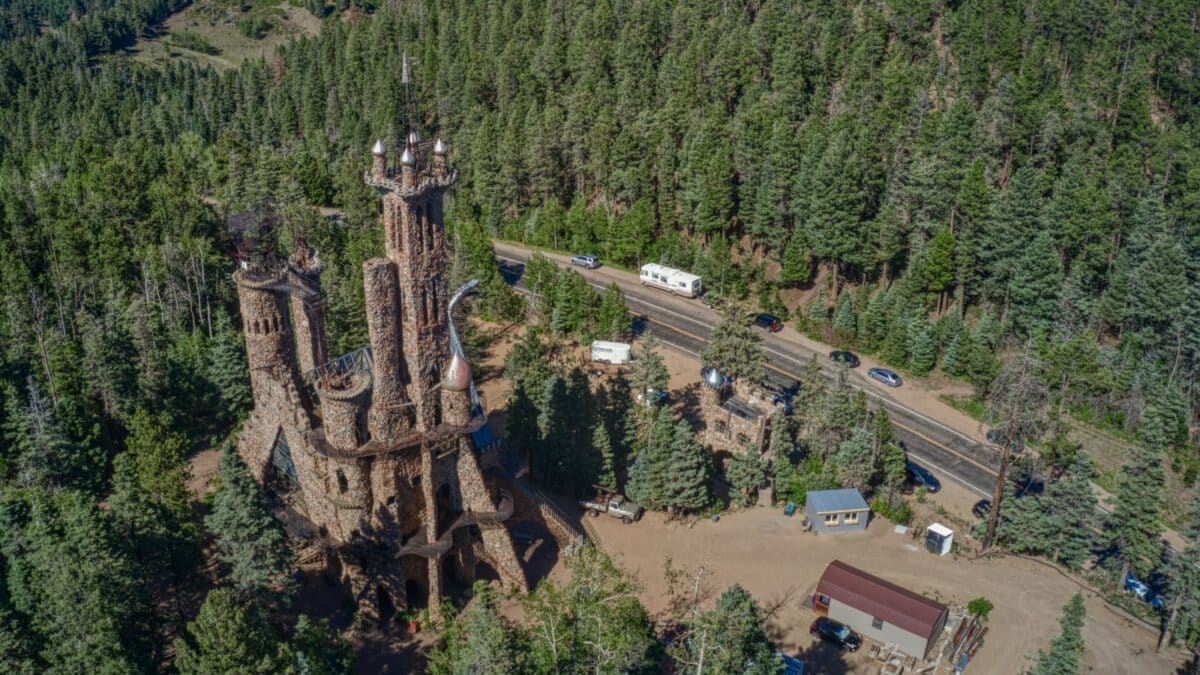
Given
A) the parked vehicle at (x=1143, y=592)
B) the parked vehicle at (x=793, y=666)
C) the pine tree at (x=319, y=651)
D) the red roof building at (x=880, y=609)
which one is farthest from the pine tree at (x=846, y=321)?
the pine tree at (x=319, y=651)

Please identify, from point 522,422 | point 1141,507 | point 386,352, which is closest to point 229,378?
point 522,422

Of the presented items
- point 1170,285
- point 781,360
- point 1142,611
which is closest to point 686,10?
point 781,360

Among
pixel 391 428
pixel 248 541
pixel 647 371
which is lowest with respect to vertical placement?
pixel 647 371

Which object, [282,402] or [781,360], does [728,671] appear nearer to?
[282,402]

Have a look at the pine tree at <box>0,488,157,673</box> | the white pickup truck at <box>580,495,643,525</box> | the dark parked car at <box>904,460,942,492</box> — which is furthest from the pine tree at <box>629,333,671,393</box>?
the pine tree at <box>0,488,157,673</box>

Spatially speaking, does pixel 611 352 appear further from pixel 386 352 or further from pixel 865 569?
pixel 386 352

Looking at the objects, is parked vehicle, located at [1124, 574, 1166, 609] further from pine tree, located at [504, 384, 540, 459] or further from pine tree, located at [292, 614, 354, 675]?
pine tree, located at [292, 614, 354, 675]

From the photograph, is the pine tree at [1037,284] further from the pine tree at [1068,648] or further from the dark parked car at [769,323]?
the pine tree at [1068,648]
